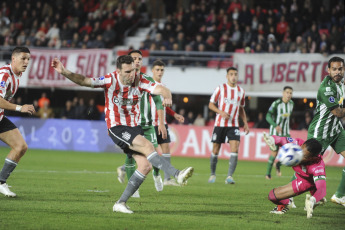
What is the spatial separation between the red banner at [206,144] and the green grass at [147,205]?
5.74m

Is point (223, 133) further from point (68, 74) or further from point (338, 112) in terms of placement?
point (68, 74)

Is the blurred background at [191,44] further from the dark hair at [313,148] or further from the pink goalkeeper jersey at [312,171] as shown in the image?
the dark hair at [313,148]

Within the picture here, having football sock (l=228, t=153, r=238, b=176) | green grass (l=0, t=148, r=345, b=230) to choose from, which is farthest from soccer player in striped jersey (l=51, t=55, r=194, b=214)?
football sock (l=228, t=153, r=238, b=176)

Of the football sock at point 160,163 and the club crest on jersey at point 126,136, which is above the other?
the club crest on jersey at point 126,136

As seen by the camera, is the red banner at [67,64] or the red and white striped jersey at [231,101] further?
the red banner at [67,64]

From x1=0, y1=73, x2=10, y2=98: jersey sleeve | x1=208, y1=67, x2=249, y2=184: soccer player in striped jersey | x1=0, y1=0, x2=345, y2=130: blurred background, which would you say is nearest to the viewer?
x1=0, y1=73, x2=10, y2=98: jersey sleeve

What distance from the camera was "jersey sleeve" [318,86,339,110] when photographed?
31.4 feet

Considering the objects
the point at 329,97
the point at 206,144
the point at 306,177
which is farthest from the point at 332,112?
the point at 206,144

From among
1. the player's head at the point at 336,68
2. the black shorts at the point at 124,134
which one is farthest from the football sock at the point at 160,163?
the player's head at the point at 336,68

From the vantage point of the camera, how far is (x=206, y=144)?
22.4 metres

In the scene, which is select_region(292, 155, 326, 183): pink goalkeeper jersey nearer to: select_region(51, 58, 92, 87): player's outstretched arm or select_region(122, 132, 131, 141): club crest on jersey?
select_region(122, 132, 131, 141): club crest on jersey

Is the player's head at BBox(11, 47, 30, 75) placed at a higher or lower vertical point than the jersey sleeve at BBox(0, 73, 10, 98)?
higher

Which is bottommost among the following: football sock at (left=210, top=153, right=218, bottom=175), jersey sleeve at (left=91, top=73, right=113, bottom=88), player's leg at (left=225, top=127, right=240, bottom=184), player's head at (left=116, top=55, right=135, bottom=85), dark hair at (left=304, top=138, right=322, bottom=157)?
football sock at (left=210, top=153, right=218, bottom=175)

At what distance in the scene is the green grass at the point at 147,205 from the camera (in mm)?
7785
